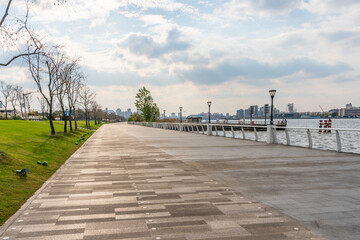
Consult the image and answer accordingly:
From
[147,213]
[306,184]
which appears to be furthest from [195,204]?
[306,184]

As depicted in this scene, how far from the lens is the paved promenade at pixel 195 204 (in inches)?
164

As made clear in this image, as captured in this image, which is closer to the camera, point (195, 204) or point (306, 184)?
point (195, 204)

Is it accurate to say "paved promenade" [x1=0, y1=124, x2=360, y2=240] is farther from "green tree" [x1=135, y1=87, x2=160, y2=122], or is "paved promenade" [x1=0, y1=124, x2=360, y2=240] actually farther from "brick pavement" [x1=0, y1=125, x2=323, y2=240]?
"green tree" [x1=135, y1=87, x2=160, y2=122]

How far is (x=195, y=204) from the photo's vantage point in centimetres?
550

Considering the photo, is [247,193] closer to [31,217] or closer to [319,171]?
[319,171]

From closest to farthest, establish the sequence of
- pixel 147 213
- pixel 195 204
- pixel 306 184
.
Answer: pixel 147 213
pixel 195 204
pixel 306 184

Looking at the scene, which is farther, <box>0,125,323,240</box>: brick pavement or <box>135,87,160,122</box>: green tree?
<box>135,87,160,122</box>: green tree

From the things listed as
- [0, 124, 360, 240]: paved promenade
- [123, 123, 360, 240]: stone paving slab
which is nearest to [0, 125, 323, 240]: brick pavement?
[0, 124, 360, 240]: paved promenade

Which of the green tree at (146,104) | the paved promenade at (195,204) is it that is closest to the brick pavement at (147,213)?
the paved promenade at (195,204)

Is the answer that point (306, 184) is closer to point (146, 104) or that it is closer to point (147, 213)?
point (147, 213)

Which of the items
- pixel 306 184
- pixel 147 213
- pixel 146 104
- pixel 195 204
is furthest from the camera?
pixel 146 104

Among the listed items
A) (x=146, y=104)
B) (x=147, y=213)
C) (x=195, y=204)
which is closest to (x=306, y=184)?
(x=195, y=204)

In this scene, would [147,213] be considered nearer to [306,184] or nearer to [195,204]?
[195,204]

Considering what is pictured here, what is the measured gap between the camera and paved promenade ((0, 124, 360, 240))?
4172mm
